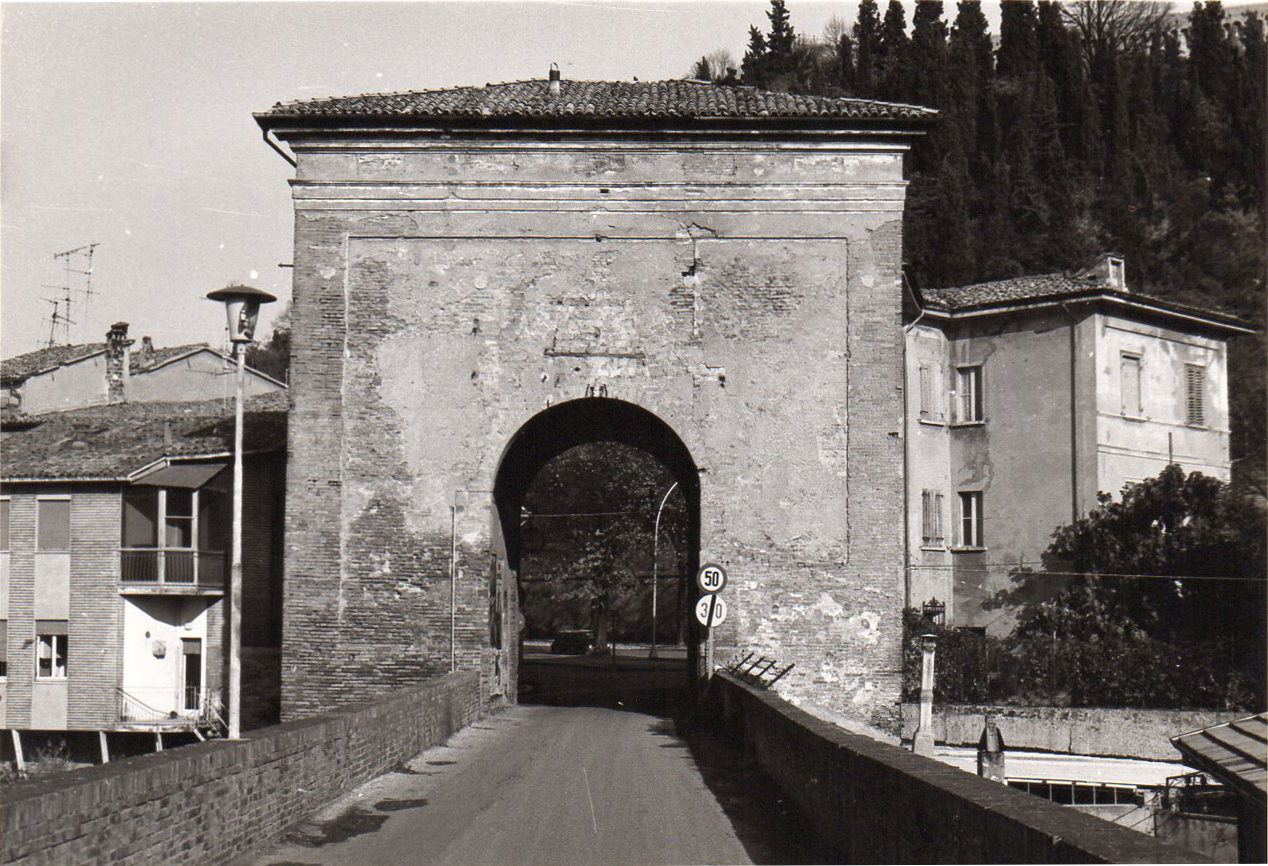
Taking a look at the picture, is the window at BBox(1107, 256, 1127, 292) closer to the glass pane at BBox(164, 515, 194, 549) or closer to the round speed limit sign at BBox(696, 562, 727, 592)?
the round speed limit sign at BBox(696, 562, 727, 592)

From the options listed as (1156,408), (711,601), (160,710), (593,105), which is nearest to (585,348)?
(593,105)

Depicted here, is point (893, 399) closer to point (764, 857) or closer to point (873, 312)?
point (873, 312)

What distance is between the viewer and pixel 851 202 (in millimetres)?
20422

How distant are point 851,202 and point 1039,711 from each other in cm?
A: 1125

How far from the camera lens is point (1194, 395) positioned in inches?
1359

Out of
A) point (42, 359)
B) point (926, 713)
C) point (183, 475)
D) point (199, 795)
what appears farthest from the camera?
point (42, 359)

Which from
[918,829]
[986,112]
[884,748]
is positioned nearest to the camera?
[918,829]

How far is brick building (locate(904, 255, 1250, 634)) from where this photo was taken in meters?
32.2

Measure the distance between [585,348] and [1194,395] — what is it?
20.5 metres

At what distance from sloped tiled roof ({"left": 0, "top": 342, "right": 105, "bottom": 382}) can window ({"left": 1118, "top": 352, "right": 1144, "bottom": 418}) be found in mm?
29105

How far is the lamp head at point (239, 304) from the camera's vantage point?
12516 millimetres

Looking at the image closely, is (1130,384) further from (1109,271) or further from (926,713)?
(926,713)

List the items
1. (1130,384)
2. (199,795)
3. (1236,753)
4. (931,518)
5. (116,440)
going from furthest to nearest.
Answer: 1. (931,518)
2. (1130,384)
3. (116,440)
4. (1236,753)
5. (199,795)

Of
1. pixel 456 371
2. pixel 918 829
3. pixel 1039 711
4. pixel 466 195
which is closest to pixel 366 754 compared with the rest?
pixel 918 829
